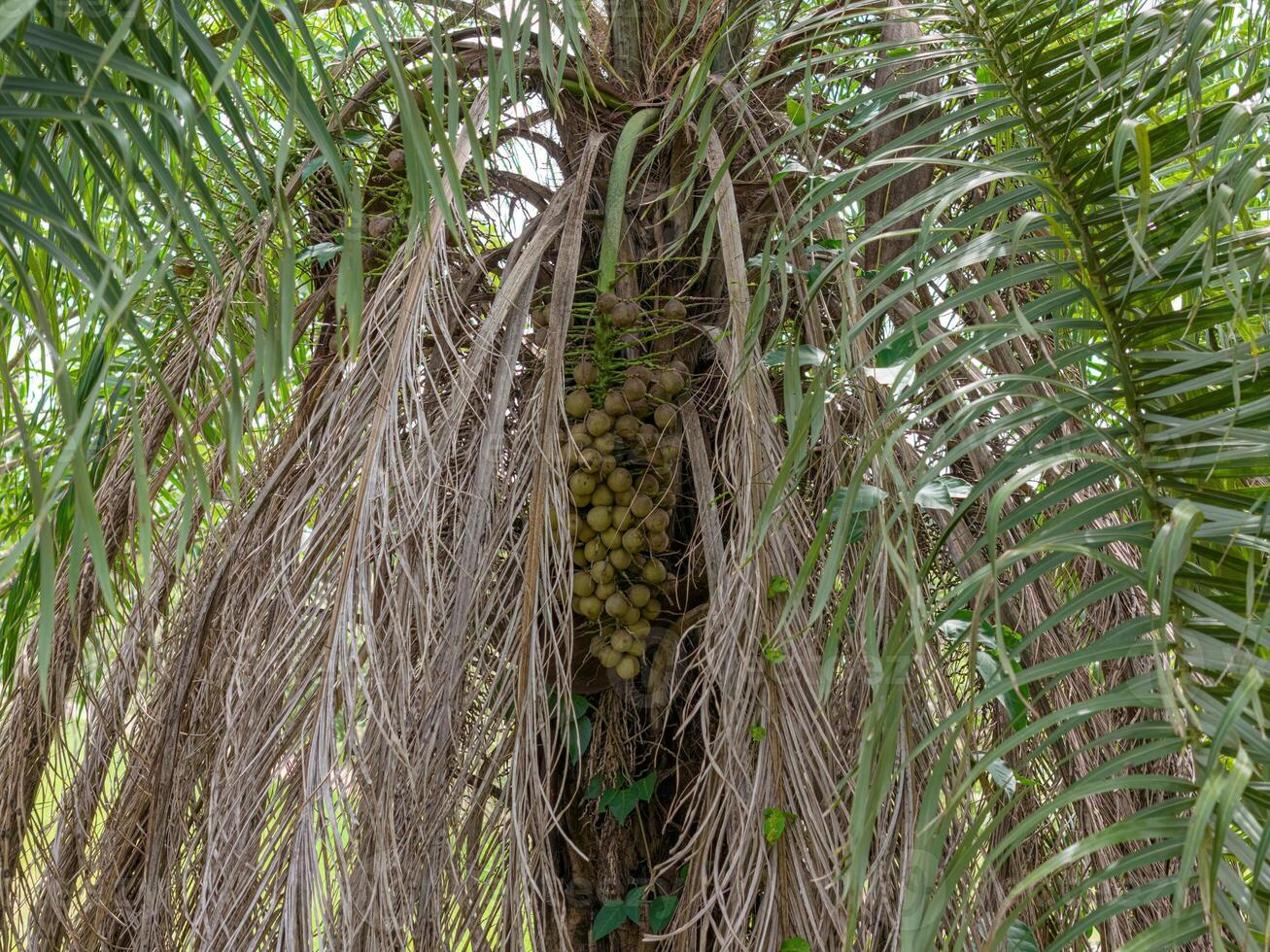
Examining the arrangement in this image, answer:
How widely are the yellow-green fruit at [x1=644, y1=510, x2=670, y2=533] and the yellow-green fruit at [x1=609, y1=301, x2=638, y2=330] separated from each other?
0.57 ft

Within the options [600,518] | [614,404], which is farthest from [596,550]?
[614,404]

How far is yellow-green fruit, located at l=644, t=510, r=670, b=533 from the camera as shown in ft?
3.66

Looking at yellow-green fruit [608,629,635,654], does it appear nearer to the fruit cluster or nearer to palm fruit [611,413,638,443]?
the fruit cluster

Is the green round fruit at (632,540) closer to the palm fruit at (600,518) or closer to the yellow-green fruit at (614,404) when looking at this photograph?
the palm fruit at (600,518)

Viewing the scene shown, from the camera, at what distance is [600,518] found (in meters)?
1.12

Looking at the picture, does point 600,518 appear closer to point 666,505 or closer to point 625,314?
point 666,505

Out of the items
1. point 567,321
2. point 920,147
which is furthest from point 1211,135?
point 567,321

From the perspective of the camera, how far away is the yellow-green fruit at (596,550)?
3.66 feet

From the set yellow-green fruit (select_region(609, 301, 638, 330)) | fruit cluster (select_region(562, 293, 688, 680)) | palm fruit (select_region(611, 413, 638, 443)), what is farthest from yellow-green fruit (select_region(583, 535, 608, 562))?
yellow-green fruit (select_region(609, 301, 638, 330))

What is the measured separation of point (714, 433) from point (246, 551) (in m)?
0.52

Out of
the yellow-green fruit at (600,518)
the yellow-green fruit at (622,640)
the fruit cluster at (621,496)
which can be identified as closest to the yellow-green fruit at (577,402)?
the fruit cluster at (621,496)

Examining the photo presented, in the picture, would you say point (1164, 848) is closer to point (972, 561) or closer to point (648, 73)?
point (972, 561)

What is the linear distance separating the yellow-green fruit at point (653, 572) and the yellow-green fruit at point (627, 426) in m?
0.13

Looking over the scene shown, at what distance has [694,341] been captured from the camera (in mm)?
1256
